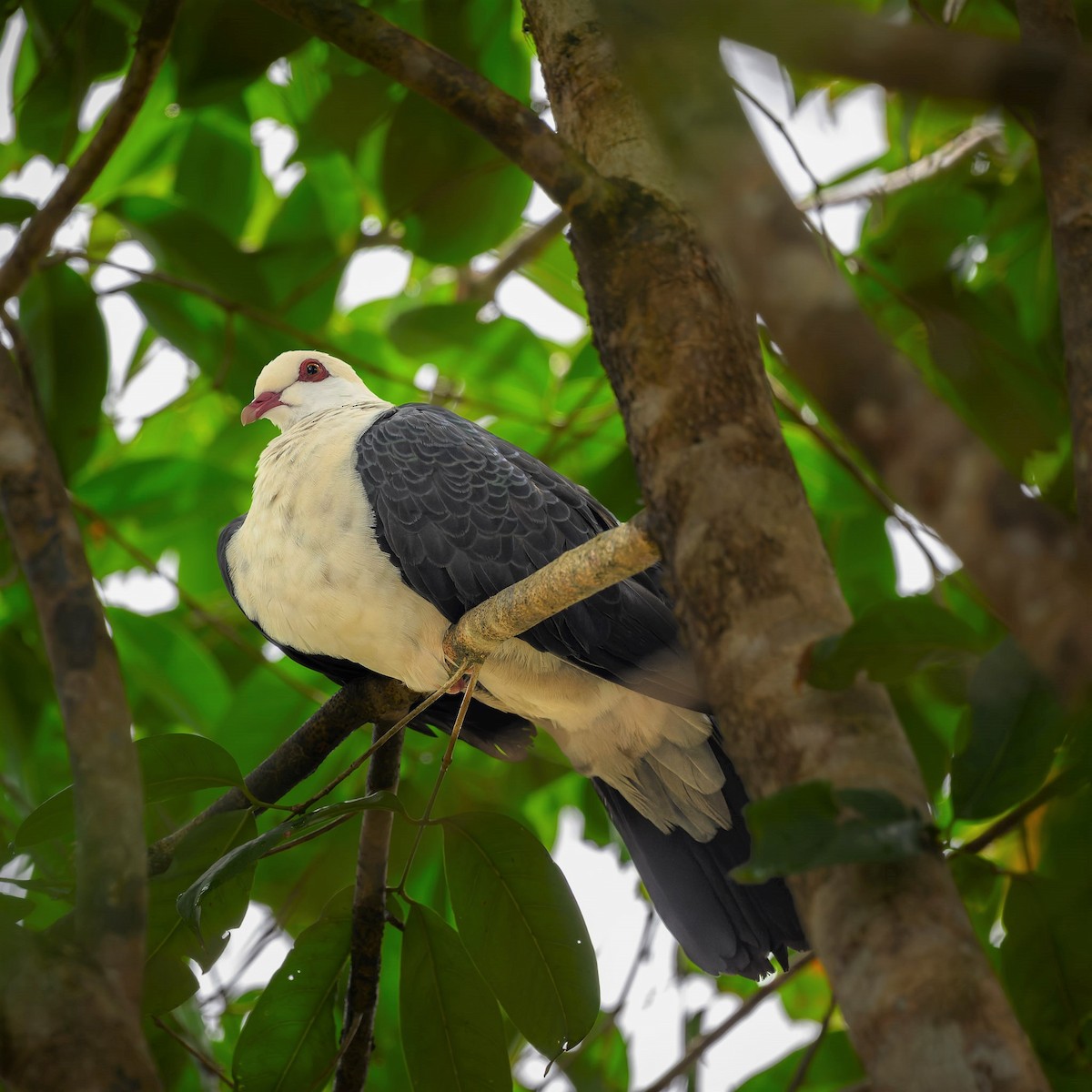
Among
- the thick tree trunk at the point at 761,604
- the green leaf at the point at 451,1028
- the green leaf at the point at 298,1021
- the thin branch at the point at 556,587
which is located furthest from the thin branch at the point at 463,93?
the green leaf at the point at 298,1021

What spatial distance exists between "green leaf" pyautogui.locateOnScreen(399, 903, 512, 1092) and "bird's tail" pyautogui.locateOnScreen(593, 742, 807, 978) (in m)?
0.50

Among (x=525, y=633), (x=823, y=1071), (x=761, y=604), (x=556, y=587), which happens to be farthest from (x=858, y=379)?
(x=823, y=1071)

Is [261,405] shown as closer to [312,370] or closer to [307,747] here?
[312,370]

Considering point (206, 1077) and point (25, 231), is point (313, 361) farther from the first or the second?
Result: point (206, 1077)

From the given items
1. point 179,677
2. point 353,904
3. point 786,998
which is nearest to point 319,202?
point 179,677

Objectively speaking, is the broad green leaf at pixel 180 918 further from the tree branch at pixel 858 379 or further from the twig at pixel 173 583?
the tree branch at pixel 858 379

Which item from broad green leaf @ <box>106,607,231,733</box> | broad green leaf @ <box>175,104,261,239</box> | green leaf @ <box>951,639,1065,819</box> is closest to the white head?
broad green leaf @ <box>175,104,261,239</box>

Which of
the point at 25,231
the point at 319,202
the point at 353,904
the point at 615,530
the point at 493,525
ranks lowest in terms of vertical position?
the point at 353,904

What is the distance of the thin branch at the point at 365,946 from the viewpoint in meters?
1.99

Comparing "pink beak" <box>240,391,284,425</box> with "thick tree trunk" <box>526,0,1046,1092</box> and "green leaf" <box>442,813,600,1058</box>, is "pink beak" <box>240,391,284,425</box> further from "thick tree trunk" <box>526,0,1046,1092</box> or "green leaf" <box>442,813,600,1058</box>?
"thick tree trunk" <box>526,0,1046,1092</box>

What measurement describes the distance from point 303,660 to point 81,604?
1518mm

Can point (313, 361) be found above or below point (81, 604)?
above

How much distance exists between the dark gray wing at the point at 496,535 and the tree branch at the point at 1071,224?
3.05ft

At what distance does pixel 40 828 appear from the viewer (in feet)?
5.27
